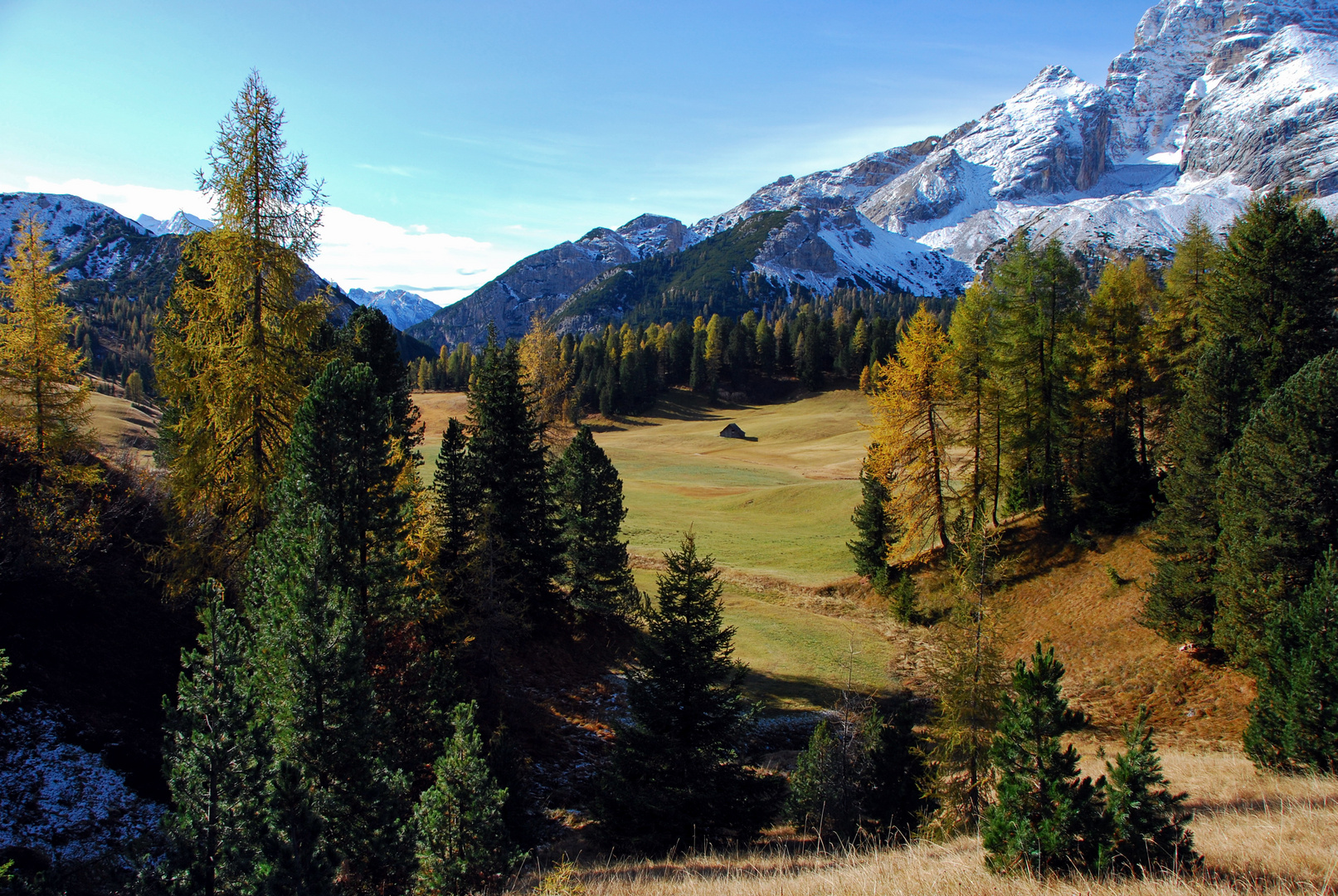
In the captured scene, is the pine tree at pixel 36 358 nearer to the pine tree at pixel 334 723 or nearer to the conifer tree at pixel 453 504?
the conifer tree at pixel 453 504

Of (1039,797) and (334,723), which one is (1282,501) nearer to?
(1039,797)

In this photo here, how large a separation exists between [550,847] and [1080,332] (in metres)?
31.2

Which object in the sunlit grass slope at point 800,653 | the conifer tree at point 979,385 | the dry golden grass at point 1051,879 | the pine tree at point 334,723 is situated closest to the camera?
the dry golden grass at point 1051,879

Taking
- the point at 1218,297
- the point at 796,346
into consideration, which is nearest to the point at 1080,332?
the point at 1218,297

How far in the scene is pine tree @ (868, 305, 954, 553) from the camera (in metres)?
31.3

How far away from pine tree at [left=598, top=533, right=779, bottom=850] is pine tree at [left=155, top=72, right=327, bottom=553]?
10.6 metres

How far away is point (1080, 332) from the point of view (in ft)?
100

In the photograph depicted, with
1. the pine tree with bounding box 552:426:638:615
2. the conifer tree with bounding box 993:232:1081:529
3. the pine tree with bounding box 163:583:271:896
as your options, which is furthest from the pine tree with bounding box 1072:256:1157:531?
the pine tree with bounding box 163:583:271:896

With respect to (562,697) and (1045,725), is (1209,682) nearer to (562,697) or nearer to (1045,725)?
(1045,725)

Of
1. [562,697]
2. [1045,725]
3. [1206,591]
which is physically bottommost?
[562,697]

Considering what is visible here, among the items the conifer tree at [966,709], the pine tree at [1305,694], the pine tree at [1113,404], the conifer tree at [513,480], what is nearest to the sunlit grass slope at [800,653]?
the conifer tree at [966,709]

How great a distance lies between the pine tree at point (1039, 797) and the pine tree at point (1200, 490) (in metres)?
18.9

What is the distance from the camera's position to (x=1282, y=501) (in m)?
18.4

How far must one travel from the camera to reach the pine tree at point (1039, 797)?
746 centimetres
